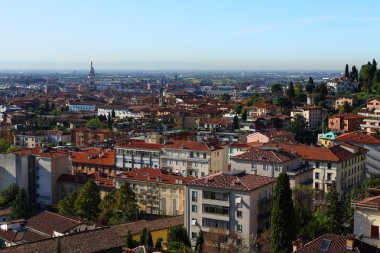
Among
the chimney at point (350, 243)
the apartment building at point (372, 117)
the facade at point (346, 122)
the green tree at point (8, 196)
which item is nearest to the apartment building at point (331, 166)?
the chimney at point (350, 243)

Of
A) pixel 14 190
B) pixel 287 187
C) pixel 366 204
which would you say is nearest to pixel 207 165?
pixel 14 190

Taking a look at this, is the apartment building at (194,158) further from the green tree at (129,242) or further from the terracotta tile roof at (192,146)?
the green tree at (129,242)

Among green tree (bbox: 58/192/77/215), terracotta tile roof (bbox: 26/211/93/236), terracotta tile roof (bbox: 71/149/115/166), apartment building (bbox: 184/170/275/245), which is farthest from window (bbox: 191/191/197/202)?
terracotta tile roof (bbox: 71/149/115/166)

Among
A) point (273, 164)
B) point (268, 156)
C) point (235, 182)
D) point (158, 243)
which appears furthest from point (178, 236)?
point (268, 156)

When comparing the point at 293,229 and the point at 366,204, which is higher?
the point at 366,204

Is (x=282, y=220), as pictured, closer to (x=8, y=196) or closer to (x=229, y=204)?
(x=229, y=204)

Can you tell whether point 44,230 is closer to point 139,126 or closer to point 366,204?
point 366,204
